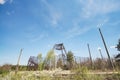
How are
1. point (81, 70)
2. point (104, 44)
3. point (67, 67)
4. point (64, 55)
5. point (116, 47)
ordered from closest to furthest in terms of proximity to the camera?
point (81, 70) < point (104, 44) < point (67, 67) < point (64, 55) < point (116, 47)

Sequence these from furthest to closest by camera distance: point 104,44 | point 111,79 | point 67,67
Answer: point 67,67
point 104,44
point 111,79

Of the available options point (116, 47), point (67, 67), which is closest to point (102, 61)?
point (67, 67)

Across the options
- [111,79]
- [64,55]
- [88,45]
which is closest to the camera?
[111,79]

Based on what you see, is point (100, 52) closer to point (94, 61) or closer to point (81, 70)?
point (94, 61)

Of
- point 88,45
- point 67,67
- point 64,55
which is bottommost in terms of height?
point 67,67

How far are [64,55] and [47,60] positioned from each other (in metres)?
18.1

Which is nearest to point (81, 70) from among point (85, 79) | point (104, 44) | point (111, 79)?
point (85, 79)

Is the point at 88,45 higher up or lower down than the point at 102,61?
higher up

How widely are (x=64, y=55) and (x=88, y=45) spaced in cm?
558

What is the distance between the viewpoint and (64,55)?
810 inches

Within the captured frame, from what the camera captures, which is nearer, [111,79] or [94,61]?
[111,79]

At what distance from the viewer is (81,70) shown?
4391 millimetres

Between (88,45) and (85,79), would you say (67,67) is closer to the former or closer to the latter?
(88,45)

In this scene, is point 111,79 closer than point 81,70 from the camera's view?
No
